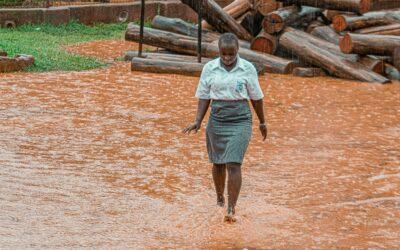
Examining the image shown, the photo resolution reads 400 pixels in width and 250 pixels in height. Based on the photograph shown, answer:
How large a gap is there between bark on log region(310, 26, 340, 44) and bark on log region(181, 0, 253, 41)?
4.13ft

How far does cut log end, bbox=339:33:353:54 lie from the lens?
17172mm

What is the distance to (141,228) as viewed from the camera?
7.94 m

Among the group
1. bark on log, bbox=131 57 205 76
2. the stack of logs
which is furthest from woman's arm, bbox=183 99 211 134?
bark on log, bbox=131 57 205 76

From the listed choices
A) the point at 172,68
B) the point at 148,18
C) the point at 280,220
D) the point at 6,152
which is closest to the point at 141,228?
the point at 280,220

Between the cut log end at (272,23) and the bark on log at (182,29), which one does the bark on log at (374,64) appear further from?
the bark on log at (182,29)

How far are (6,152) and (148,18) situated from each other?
14.7m

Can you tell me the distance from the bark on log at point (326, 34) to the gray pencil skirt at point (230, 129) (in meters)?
10.8

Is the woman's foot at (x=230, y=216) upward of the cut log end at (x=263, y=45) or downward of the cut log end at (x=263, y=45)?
upward

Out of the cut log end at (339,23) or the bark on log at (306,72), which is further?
the cut log end at (339,23)

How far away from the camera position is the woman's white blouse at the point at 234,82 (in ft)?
26.6

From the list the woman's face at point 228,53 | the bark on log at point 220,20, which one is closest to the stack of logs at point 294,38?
the bark on log at point 220,20

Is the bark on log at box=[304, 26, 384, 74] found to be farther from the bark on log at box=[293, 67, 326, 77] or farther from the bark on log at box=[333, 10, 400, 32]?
the bark on log at box=[293, 67, 326, 77]

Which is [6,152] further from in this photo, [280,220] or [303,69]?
[303,69]

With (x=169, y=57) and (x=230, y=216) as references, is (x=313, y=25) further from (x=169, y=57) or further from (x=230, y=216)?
(x=230, y=216)
